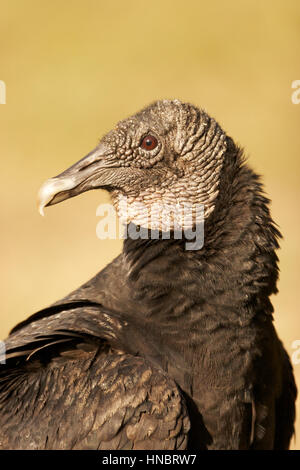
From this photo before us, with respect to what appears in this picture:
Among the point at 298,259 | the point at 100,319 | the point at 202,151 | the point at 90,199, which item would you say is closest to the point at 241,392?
the point at 100,319

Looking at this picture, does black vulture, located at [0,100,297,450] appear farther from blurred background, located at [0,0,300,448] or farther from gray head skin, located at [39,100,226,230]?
blurred background, located at [0,0,300,448]

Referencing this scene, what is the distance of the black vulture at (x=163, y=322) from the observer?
3123mm

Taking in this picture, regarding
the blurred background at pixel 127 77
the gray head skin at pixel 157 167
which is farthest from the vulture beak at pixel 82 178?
the blurred background at pixel 127 77

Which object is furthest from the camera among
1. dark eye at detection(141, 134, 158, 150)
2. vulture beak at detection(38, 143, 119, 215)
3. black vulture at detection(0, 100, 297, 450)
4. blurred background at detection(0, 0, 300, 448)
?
blurred background at detection(0, 0, 300, 448)

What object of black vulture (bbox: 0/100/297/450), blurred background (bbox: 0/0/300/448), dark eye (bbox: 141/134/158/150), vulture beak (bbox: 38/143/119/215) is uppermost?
blurred background (bbox: 0/0/300/448)

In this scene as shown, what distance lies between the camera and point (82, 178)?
136 inches

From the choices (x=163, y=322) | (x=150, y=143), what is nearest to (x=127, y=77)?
(x=150, y=143)

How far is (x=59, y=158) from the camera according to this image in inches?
408

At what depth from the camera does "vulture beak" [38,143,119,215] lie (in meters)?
3.38

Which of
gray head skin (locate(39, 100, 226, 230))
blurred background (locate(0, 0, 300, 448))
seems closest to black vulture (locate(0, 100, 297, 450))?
gray head skin (locate(39, 100, 226, 230))

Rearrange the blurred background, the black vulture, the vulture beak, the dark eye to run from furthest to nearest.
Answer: the blurred background → the dark eye → the vulture beak → the black vulture

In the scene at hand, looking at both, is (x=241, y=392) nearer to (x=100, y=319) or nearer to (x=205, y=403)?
(x=205, y=403)

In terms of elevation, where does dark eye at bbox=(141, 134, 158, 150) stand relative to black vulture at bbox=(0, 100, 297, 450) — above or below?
above

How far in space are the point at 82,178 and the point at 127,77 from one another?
744cm
